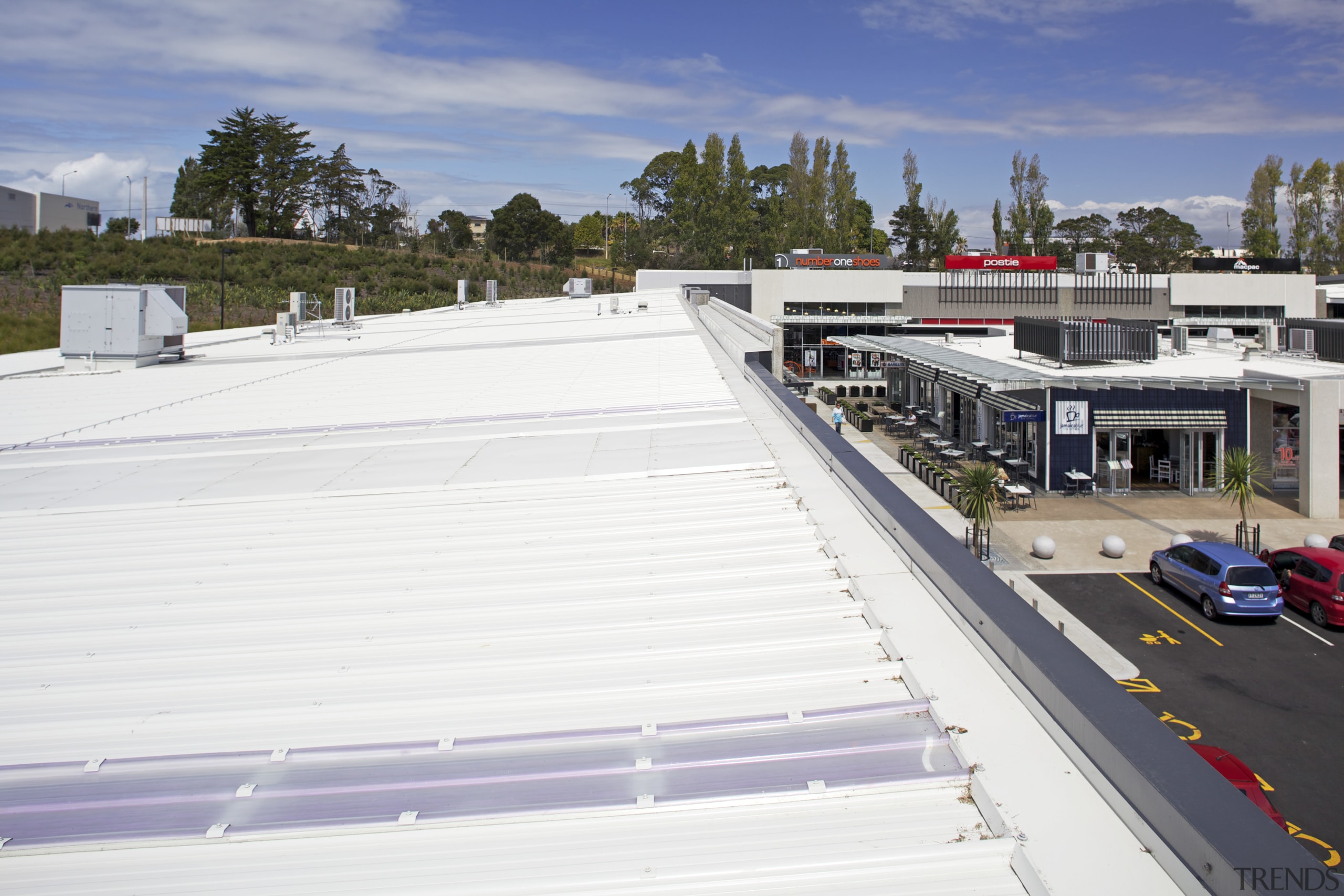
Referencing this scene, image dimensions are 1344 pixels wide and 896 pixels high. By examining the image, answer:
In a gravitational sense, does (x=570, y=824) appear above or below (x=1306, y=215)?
below

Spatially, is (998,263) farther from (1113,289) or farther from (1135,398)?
(1135,398)

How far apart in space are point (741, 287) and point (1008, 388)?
3000 cm

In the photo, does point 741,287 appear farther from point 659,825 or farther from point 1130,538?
point 659,825

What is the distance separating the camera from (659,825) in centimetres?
268

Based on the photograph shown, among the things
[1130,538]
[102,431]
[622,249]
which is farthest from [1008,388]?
[622,249]

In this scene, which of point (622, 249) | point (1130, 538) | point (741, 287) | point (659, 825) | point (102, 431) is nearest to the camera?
point (659, 825)

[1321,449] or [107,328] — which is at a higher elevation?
[107,328]

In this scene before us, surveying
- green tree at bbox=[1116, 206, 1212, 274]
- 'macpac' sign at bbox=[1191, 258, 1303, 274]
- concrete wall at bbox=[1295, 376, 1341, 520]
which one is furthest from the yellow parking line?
green tree at bbox=[1116, 206, 1212, 274]

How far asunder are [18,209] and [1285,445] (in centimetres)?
7981

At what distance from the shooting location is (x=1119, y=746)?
2717 mm

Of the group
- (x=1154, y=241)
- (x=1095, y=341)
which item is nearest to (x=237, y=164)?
(x=1095, y=341)

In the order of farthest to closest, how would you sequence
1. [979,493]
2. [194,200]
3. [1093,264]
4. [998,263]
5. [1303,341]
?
[194,200]
[1093,264]
[998,263]
[1303,341]
[979,493]

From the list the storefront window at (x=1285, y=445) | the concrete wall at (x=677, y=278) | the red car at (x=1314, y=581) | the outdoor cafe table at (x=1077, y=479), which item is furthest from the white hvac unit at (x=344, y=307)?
the concrete wall at (x=677, y=278)

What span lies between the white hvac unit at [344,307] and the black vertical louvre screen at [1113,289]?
4353cm
